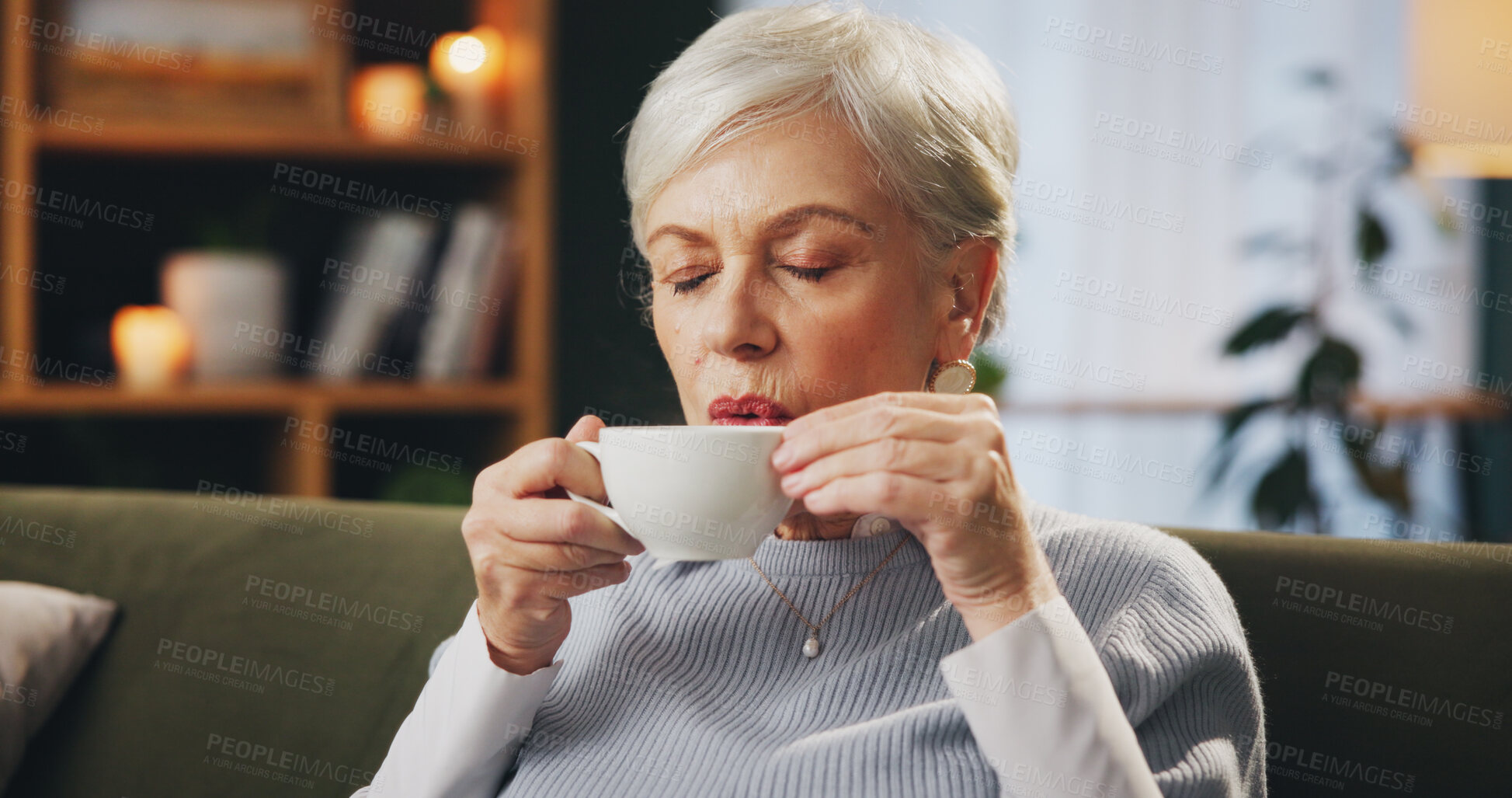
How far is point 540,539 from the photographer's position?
854mm

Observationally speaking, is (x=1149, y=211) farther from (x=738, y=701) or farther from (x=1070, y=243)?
(x=738, y=701)

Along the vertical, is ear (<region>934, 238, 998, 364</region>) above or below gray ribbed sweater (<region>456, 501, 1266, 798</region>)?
above

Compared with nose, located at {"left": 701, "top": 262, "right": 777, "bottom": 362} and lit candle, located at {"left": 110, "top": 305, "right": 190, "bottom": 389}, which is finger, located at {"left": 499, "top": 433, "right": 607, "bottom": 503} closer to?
A: nose, located at {"left": 701, "top": 262, "right": 777, "bottom": 362}

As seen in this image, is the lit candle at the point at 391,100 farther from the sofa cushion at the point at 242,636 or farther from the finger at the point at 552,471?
the finger at the point at 552,471

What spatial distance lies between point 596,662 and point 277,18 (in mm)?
1795

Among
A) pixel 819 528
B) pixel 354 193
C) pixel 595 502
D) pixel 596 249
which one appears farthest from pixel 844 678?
pixel 596 249

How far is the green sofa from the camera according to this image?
1.03 meters

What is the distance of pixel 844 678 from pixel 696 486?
1.10 ft

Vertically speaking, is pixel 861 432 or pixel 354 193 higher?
pixel 354 193

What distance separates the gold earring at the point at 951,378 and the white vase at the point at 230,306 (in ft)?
5.56

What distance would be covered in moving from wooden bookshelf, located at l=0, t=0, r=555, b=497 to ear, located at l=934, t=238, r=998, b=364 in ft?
4.45

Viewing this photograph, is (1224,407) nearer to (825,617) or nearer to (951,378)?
(951,378)

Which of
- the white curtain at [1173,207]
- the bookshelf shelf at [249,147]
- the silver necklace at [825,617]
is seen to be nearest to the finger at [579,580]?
the silver necklace at [825,617]

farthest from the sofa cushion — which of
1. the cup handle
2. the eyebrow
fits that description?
the eyebrow
